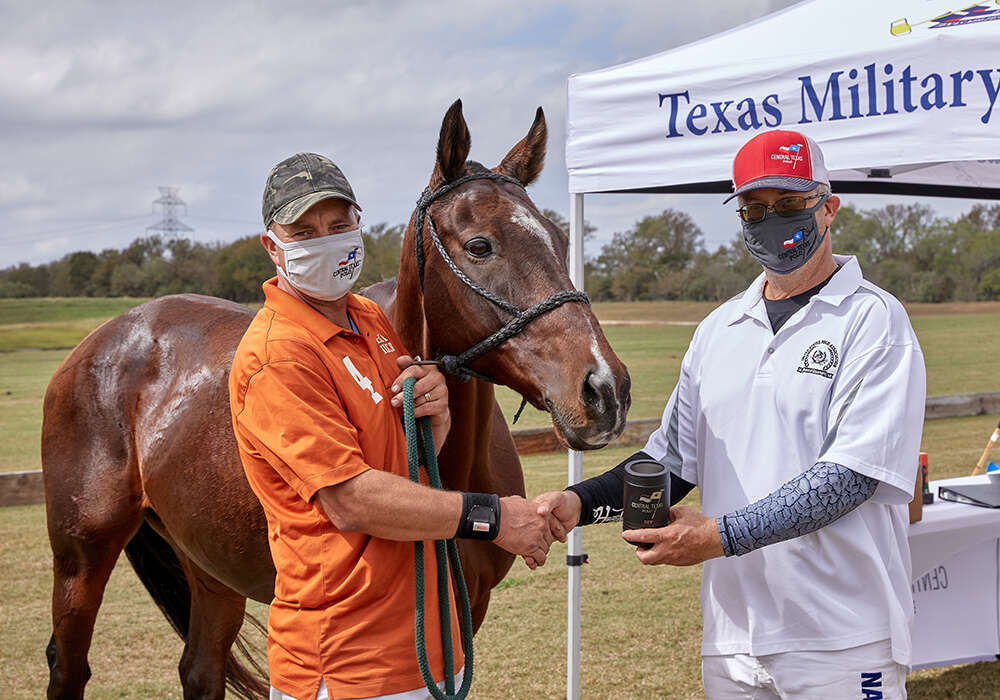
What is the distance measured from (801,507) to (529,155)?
121cm

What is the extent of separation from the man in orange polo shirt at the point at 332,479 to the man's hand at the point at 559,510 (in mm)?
55

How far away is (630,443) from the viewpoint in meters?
10.3

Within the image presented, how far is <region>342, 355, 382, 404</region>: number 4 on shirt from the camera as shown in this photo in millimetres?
1722

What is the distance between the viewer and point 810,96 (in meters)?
2.87

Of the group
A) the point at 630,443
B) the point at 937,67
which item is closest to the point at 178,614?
the point at 937,67

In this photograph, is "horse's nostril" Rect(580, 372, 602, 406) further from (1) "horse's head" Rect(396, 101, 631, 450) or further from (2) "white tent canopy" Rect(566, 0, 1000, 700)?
(2) "white tent canopy" Rect(566, 0, 1000, 700)

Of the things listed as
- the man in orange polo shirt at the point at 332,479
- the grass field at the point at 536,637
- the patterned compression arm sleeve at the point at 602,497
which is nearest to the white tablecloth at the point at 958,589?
the grass field at the point at 536,637

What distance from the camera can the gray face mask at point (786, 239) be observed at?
1.92m

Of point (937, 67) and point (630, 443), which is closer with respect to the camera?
point (937, 67)

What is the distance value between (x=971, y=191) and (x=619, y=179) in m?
3.03

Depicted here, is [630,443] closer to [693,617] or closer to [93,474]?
[693,617]

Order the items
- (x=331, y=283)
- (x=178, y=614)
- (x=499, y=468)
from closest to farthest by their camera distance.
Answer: (x=331, y=283) < (x=499, y=468) < (x=178, y=614)

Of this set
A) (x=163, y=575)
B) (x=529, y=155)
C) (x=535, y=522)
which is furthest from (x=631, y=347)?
(x=535, y=522)

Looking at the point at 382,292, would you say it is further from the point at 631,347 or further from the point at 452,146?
the point at 631,347
